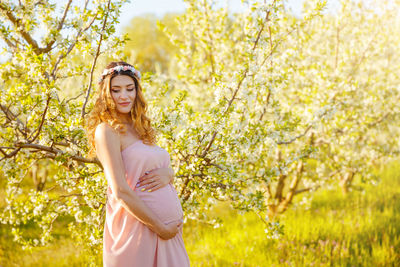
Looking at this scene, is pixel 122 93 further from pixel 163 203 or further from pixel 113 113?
pixel 163 203

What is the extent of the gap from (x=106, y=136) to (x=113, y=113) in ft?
1.14

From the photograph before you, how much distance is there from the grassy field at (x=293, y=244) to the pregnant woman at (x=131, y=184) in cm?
244

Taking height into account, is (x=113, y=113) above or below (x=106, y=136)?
above

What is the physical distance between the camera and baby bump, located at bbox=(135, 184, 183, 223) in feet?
8.64

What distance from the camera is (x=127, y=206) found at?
2479 mm

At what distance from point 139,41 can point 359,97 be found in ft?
116

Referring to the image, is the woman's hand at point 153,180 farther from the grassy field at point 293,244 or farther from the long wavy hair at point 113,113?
the grassy field at point 293,244

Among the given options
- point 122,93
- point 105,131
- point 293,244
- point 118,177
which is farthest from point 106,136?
point 293,244

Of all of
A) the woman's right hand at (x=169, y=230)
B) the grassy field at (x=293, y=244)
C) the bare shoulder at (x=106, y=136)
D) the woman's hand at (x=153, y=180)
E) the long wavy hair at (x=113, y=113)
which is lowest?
the grassy field at (x=293, y=244)

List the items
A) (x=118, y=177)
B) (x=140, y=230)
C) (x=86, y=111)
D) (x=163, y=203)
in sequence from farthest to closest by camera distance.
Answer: (x=86, y=111) → (x=163, y=203) → (x=140, y=230) → (x=118, y=177)

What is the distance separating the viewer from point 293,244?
19.7 feet

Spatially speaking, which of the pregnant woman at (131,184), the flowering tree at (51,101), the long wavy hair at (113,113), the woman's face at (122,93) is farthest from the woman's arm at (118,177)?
the flowering tree at (51,101)

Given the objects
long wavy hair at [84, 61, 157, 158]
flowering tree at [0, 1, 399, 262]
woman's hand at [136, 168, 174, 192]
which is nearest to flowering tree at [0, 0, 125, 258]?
flowering tree at [0, 1, 399, 262]

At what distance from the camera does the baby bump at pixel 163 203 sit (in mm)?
2633
